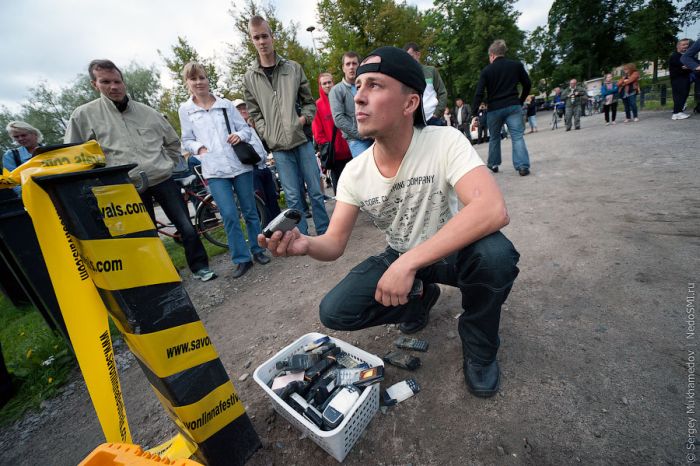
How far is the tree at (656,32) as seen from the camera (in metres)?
31.5

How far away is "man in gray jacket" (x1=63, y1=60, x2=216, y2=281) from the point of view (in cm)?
310

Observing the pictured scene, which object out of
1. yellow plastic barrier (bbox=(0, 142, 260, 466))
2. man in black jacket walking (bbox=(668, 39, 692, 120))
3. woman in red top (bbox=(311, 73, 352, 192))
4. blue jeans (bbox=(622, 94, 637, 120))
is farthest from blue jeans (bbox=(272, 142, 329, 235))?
blue jeans (bbox=(622, 94, 637, 120))

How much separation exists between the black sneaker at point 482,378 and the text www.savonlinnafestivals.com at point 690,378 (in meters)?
0.73

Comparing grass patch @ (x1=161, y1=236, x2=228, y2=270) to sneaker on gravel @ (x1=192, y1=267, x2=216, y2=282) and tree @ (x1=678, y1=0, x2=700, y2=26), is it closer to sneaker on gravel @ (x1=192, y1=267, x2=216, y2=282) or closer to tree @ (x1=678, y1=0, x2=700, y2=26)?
sneaker on gravel @ (x1=192, y1=267, x2=216, y2=282)

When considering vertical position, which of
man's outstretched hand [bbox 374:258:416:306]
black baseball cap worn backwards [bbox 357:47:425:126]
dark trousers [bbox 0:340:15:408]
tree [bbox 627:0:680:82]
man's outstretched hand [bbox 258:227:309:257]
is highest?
tree [bbox 627:0:680:82]

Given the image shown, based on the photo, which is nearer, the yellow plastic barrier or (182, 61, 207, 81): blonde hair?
the yellow plastic barrier

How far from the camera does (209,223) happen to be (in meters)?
6.29

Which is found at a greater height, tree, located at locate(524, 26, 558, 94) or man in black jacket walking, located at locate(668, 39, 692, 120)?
tree, located at locate(524, 26, 558, 94)

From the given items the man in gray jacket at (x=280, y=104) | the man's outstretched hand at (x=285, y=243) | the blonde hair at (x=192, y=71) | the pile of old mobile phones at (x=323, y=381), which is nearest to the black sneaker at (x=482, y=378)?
the pile of old mobile phones at (x=323, y=381)

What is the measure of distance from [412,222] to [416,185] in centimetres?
24

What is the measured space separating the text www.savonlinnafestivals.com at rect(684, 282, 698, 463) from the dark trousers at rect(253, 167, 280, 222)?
16.5 feet

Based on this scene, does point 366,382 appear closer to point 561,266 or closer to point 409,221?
point 409,221

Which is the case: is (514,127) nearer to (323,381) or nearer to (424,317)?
(424,317)

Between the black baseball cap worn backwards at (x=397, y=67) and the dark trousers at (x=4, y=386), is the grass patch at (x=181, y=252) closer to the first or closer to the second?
the dark trousers at (x=4, y=386)
